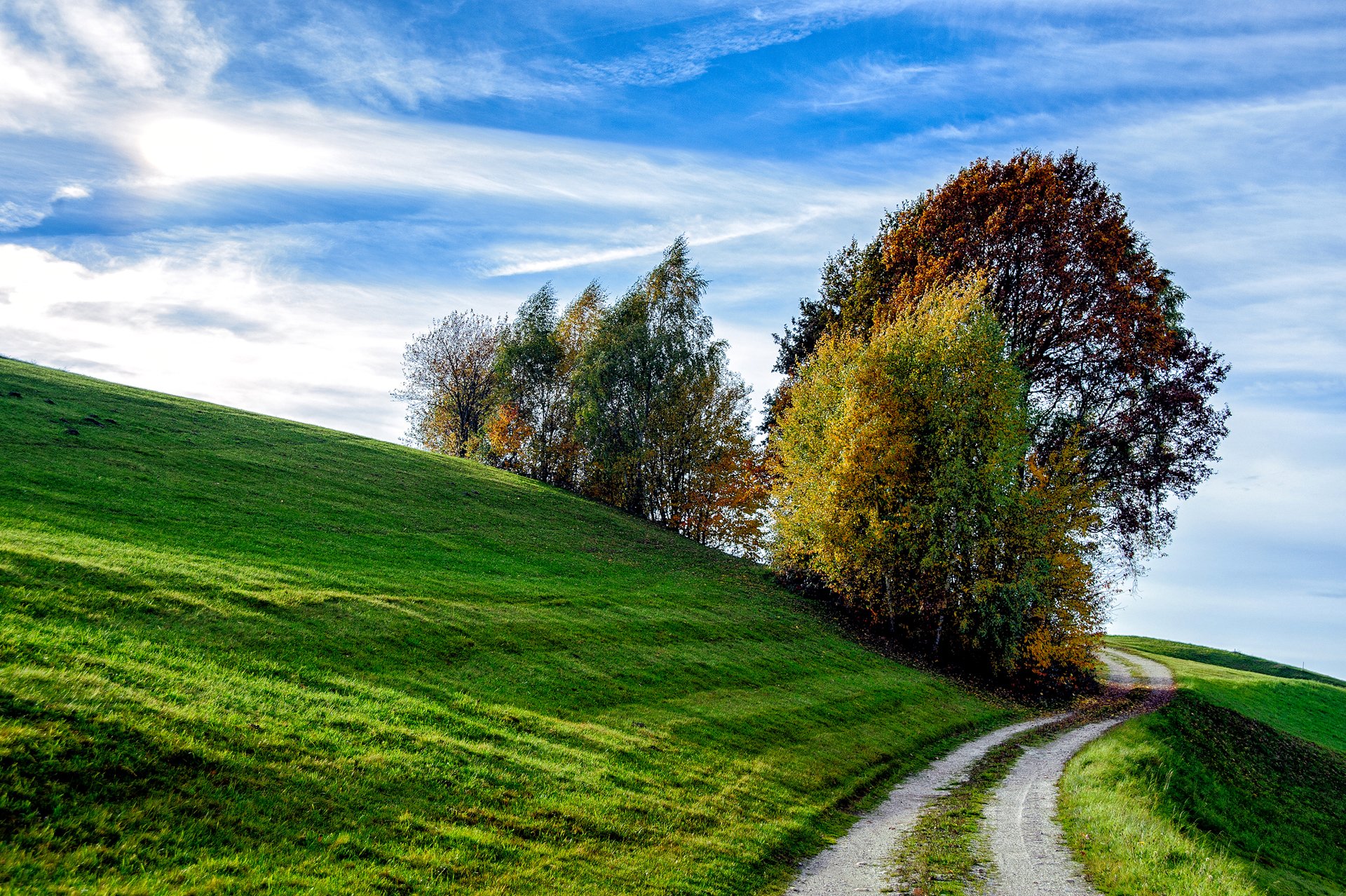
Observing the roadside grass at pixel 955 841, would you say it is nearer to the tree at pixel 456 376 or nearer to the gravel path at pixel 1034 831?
the gravel path at pixel 1034 831

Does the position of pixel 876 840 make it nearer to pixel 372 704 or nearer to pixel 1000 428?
pixel 372 704

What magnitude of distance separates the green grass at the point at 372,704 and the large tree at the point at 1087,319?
20.3 metres

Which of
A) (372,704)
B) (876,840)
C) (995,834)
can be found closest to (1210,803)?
(995,834)

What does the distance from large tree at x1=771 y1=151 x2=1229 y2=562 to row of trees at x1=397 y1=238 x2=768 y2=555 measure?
17.5 metres

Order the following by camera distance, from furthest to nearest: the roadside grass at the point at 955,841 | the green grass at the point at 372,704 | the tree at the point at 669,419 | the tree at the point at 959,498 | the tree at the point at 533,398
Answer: the tree at the point at 533,398, the tree at the point at 669,419, the tree at the point at 959,498, the roadside grass at the point at 955,841, the green grass at the point at 372,704

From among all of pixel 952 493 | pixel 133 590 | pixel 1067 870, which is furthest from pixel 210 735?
pixel 952 493

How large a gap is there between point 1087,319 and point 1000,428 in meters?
11.5

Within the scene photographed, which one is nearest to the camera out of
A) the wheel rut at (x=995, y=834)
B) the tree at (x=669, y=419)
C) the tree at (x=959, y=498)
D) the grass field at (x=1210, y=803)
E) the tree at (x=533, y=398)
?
the wheel rut at (x=995, y=834)

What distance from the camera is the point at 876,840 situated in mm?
16281

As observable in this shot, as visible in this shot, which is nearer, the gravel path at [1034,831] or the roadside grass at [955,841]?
the roadside grass at [955,841]

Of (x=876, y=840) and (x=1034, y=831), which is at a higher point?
(x=1034, y=831)

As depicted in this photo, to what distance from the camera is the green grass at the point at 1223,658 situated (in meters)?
63.0

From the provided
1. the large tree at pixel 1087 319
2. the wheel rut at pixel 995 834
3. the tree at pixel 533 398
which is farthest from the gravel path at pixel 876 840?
the tree at pixel 533 398

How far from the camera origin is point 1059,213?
42.5 m
